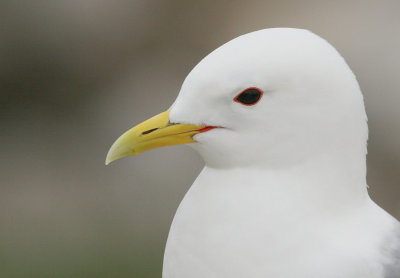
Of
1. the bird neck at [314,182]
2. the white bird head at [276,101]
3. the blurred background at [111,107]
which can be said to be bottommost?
the bird neck at [314,182]

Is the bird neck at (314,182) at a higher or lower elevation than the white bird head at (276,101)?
lower

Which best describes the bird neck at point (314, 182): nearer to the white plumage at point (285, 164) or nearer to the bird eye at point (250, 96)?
the white plumage at point (285, 164)

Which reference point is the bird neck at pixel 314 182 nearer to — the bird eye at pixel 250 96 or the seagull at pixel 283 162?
the seagull at pixel 283 162

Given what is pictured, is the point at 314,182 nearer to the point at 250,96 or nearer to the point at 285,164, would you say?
the point at 285,164

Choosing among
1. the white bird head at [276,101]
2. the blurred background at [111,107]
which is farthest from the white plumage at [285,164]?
the blurred background at [111,107]

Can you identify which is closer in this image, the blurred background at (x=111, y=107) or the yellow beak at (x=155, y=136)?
the yellow beak at (x=155, y=136)

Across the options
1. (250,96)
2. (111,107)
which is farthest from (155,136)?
(111,107)

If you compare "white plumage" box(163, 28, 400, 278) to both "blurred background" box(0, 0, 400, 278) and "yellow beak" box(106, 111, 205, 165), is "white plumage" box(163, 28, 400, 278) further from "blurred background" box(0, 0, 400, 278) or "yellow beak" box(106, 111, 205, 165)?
"blurred background" box(0, 0, 400, 278)

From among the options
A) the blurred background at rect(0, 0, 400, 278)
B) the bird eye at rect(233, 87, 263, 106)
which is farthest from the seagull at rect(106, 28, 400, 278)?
the blurred background at rect(0, 0, 400, 278)
